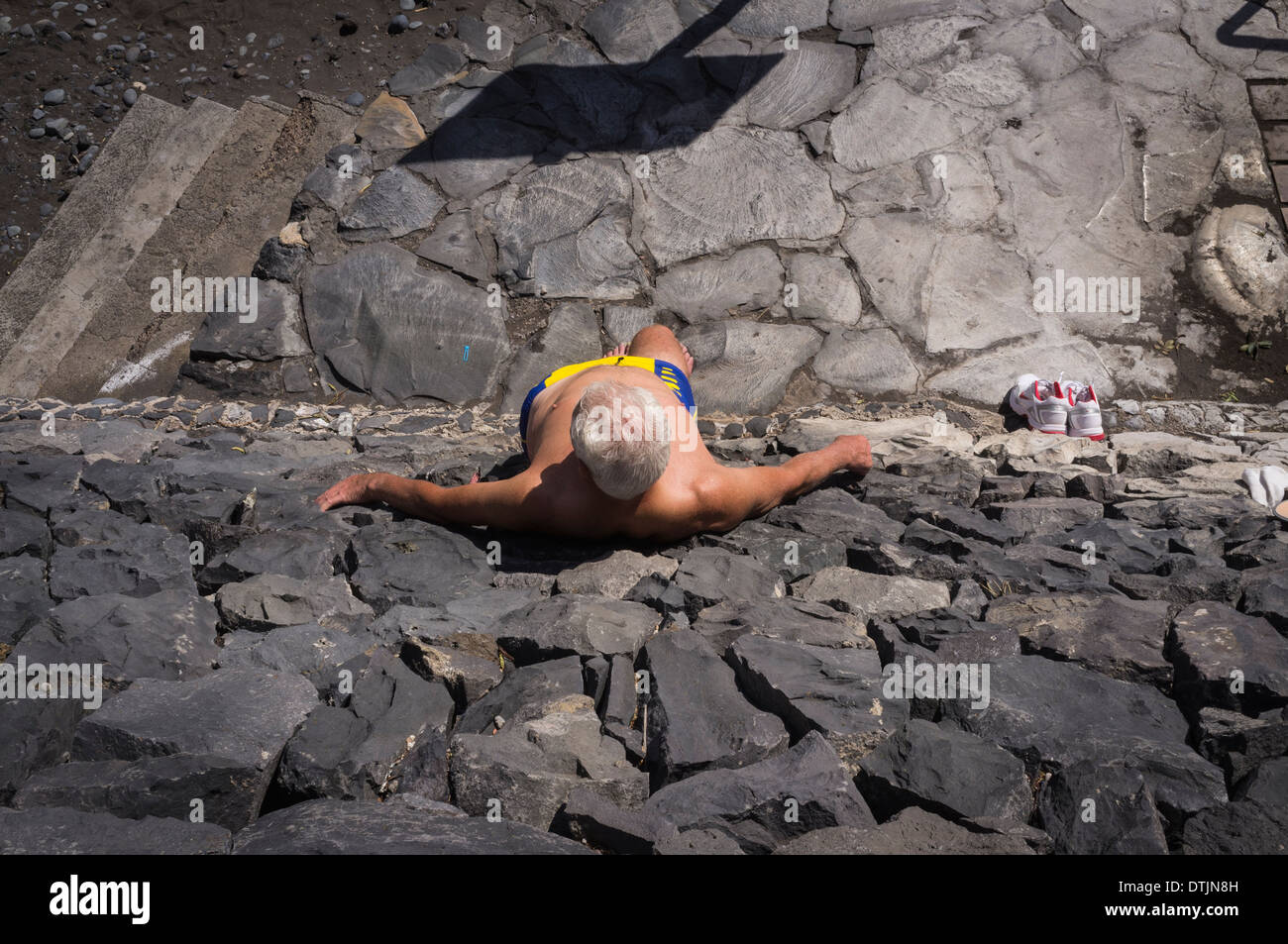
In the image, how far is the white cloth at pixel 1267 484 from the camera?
4.00 m

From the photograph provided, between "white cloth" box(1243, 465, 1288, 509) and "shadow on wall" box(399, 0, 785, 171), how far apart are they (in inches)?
145

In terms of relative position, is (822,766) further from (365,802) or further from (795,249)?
(795,249)

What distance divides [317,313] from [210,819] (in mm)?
3572

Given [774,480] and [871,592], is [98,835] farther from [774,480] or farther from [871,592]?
[774,480]

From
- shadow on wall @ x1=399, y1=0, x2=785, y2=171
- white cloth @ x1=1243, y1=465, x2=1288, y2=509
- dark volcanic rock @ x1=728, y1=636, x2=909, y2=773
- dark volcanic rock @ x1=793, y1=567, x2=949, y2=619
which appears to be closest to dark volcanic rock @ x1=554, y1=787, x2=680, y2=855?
dark volcanic rock @ x1=728, y1=636, x2=909, y2=773

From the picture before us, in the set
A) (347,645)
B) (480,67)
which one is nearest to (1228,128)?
(480,67)

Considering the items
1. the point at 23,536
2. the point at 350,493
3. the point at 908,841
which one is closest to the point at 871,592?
the point at 908,841

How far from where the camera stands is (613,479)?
3162 mm

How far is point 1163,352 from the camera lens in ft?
16.8

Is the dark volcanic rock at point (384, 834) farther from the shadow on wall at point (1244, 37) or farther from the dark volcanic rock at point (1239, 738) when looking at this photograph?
the shadow on wall at point (1244, 37)

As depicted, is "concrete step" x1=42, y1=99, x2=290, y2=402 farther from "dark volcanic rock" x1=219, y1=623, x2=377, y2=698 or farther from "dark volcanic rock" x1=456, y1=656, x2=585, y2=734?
"dark volcanic rock" x1=456, y1=656, x2=585, y2=734

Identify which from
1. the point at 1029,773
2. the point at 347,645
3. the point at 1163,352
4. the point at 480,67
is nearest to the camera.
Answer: the point at 1029,773

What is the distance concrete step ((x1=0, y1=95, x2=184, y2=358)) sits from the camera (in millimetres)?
5449
